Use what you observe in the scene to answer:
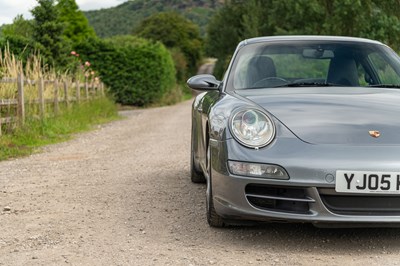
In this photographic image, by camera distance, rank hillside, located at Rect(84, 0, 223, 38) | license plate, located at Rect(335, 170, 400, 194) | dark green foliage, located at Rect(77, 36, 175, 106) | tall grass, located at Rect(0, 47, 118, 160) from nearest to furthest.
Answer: license plate, located at Rect(335, 170, 400, 194), tall grass, located at Rect(0, 47, 118, 160), dark green foliage, located at Rect(77, 36, 175, 106), hillside, located at Rect(84, 0, 223, 38)

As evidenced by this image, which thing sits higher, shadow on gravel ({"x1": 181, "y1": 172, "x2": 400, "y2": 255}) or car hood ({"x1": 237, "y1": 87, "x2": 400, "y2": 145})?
car hood ({"x1": 237, "y1": 87, "x2": 400, "y2": 145})

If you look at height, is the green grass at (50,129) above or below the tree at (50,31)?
below

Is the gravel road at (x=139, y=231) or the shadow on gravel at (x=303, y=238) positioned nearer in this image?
Result: the gravel road at (x=139, y=231)

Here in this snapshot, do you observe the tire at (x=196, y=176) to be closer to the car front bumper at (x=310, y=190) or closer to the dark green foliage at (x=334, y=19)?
the car front bumper at (x=310, y=190)

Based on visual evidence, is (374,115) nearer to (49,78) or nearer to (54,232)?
(54,232)

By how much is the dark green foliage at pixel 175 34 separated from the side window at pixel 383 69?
254 ft

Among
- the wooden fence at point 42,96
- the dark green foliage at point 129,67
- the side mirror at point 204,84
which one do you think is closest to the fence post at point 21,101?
the wooden fence at point 42,96

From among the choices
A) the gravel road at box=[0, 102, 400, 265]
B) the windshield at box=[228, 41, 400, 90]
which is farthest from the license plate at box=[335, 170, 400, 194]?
the windshield at box=[228, 41, 400, 90]

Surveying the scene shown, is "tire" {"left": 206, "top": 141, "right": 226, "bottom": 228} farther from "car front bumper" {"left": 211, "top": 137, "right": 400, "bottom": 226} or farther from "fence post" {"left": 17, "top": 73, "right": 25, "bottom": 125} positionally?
"fence post" {"left": 17, "top": 73, "right": 25, "bottom": 125}

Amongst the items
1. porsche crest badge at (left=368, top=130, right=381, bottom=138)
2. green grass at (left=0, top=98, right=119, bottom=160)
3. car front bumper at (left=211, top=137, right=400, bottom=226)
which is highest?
porsche crest badge at (left=368, top=130, right=381, bottom=138)

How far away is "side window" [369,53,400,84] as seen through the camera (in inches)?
219

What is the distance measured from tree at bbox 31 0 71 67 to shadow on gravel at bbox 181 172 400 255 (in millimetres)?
18456

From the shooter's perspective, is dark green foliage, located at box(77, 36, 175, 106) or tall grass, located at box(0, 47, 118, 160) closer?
tall grass, located at box(0, 47, 118, 160)

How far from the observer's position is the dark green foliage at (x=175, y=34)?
3322 inches
